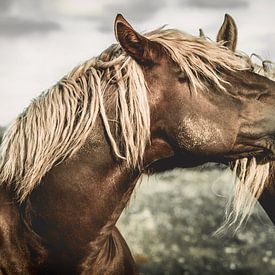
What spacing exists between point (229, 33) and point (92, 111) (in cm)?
90

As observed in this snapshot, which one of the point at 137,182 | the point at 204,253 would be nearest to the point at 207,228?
the point at 204,253

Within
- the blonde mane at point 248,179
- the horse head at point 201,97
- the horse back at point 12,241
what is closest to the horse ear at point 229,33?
the blonde mane at point 248,179

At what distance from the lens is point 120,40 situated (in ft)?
6.87

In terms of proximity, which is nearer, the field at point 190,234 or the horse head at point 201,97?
the horse head at point 201,97

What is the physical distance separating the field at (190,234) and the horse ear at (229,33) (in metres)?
2.08

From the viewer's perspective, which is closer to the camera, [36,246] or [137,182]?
[36,246]

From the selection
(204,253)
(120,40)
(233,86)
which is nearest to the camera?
(120,40)

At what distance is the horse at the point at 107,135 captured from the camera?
7.07ft

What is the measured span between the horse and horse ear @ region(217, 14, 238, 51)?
1.23 feet

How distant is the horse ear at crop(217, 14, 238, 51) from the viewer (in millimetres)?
2621

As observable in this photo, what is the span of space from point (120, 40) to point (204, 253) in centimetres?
330

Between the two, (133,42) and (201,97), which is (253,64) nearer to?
(201,97)

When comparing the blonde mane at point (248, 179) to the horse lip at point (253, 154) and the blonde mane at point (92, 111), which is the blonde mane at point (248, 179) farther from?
the blonde mane at point (92, 111)

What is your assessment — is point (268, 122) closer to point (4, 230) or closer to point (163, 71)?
point (163, 71)
